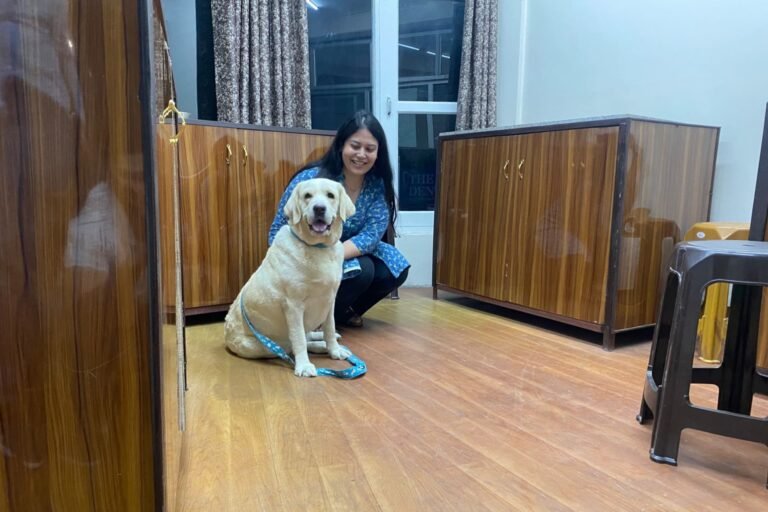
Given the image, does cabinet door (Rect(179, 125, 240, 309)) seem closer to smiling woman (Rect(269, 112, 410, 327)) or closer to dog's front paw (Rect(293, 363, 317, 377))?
smiling woman (Rect(269, 112, 410, 327))

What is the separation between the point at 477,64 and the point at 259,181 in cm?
159

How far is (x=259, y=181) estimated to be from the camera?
2.44 meters

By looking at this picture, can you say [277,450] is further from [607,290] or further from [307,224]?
[607,290]

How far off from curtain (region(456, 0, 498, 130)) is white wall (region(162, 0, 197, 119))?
1.54m

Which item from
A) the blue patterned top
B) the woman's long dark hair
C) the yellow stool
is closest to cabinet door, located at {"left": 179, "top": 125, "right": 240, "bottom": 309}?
the blue patterned top

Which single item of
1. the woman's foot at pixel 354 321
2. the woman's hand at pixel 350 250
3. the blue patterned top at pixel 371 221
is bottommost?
the woman's foot at pixel 354 321

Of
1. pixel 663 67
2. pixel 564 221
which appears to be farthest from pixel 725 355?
pixel 663 67

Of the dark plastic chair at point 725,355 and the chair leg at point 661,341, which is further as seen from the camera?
the chair leg at point 661,341

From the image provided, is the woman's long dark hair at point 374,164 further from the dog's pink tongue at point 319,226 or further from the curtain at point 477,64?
the curtain at point 477,64

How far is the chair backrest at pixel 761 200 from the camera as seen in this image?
143 cm

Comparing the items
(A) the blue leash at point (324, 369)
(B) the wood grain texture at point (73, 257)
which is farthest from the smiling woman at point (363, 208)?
(B) the wood grain texture at point (73, 257)

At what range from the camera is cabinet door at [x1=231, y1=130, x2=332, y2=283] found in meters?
2.40

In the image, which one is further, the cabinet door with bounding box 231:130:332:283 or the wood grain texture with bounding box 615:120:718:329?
the cabinet door with bounding box 231:130:332:283

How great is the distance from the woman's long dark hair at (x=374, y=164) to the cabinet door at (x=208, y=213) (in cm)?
37
